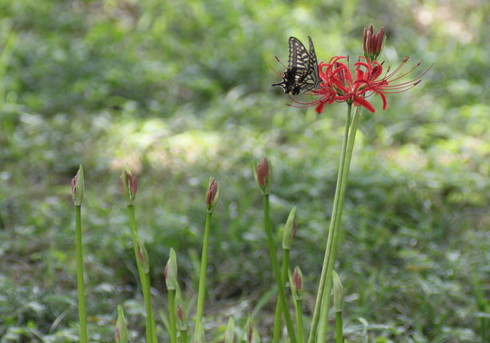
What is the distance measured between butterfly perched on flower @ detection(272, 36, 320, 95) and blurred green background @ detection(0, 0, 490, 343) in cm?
95

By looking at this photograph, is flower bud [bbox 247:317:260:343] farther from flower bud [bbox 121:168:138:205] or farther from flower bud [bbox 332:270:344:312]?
flower bud [bbox 121:168:138:205]

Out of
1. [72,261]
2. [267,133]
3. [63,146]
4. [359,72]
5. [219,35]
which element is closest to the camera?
[359,72]

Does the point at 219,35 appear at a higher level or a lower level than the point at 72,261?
higher

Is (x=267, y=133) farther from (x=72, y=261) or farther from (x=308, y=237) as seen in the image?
(x=72, y=261)

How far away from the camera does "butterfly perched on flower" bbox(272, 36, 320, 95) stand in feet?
4.43

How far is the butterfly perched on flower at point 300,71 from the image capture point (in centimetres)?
135

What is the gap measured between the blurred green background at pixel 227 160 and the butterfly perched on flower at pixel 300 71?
0.95 m

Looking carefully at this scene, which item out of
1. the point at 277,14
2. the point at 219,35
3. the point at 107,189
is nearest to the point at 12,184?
the point at 107,189

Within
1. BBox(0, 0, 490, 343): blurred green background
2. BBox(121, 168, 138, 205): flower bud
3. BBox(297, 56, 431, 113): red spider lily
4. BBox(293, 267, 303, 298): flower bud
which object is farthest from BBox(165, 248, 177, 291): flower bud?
BBox(0, 0, 490, 343): blurred green background

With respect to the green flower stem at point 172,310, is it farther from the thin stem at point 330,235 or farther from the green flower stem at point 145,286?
the thin stem at point 330,235

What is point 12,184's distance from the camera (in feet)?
11.2

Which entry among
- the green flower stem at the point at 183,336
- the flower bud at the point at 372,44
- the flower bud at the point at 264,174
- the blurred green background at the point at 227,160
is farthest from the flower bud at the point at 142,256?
the blurred green background at the point at 227,160

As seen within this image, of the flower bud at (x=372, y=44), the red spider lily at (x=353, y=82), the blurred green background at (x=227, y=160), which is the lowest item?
the blurred green background at (x=227, y=160)

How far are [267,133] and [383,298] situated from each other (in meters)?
1.79
